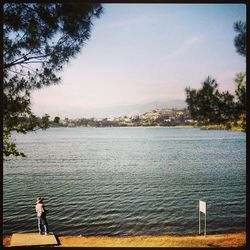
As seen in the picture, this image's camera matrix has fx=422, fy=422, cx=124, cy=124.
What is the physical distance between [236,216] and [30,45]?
2104 centimetres

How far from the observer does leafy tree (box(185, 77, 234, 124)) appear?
10297 mm

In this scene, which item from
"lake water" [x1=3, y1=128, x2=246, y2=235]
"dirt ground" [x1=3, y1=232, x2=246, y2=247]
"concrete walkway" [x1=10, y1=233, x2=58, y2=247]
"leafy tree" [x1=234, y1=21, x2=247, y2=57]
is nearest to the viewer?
"leafy tree" [x1=234, y1=21, x2=247, y2=57]

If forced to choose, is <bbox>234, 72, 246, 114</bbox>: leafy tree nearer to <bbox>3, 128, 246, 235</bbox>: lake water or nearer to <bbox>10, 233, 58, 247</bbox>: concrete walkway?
<bbox>10, 233, 58, 247</bbox>: concrete walkway

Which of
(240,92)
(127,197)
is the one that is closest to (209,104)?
(240,92)

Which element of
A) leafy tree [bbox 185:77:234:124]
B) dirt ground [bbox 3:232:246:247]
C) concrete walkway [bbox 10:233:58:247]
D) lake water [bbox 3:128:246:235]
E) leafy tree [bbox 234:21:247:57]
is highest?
leafy tree [bbox 234:21:247:57]

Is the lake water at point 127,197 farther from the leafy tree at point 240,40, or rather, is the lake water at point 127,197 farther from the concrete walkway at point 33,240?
the leafy tree at point 240,40

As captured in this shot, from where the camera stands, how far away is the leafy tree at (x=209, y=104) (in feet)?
33.8

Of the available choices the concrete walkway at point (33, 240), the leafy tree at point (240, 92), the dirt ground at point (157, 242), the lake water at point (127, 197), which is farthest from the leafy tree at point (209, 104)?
the lake water at point (127, 197)

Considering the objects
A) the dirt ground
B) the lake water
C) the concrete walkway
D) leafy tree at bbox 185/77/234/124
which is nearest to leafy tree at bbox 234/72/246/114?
leafy tree at bbox 185/77/234/124

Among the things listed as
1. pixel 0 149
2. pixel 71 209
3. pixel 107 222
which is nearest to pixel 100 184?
pixel 71 209

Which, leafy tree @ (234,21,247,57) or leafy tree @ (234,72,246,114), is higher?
leafy tree @ (234,21,247,57)

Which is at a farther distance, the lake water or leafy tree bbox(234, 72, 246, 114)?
the lake water

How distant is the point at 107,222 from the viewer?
84.0 ft

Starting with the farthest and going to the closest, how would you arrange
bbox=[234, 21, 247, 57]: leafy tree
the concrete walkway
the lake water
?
the lake water
the concrete walkway
bbox=[234, 21, 247, 57]: leafy tree
